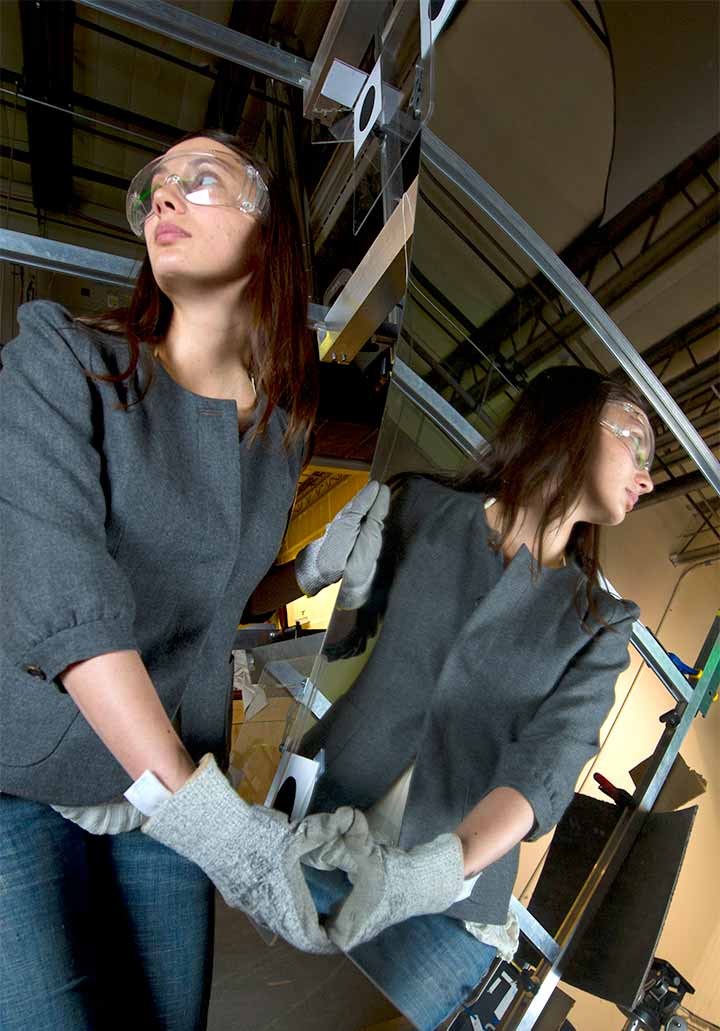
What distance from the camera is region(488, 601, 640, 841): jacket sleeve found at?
0.34 m

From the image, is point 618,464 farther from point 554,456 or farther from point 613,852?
point 613,852

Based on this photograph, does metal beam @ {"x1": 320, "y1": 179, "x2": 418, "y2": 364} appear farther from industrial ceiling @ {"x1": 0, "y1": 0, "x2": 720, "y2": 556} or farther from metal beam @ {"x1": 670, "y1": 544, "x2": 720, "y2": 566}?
metal beam @ {"x1": 670, "y1": 544, "x2": 720, "y2": 566}

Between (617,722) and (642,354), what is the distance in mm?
201

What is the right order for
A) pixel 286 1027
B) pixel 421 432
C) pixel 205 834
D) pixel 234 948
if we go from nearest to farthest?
pixel 205 834 < pixel 421 432 < pixel 286 1027 < pixel 234 948

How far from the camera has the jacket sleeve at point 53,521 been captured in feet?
1.23

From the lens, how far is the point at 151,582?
47 cm

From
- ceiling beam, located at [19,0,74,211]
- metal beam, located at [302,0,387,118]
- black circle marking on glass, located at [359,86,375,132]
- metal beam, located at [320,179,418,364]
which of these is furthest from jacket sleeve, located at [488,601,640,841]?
ceiling beam, located at [19,0,74,211]

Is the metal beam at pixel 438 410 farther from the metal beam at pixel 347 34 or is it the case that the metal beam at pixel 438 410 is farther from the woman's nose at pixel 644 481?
the metal beam at pixel 347 34

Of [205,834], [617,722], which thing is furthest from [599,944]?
[205,834]

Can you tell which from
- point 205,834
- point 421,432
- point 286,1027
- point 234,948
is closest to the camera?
point 205,834

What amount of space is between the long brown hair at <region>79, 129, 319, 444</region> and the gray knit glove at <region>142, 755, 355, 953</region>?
326 millimetres

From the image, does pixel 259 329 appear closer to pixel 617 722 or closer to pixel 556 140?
pixel 556 140

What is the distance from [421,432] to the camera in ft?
1.45

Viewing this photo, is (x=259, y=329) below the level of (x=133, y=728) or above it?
above
